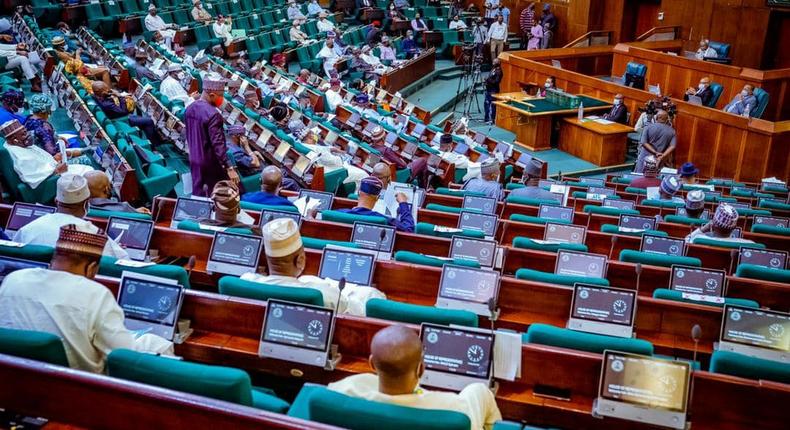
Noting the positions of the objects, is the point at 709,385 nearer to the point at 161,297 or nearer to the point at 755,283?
the point at 755,283

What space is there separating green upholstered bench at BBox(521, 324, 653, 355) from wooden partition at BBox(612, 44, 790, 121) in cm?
992

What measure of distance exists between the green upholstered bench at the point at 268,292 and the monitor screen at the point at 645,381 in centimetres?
108

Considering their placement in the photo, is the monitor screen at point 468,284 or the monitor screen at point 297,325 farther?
the monitor screen at point 468,284

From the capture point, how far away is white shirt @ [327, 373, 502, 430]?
188 centimetres

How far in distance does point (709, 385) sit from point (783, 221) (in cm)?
412

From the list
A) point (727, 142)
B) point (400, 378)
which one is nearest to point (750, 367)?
point (400, 378)

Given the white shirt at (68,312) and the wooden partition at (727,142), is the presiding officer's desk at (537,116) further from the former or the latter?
the white shirt at (68,312)

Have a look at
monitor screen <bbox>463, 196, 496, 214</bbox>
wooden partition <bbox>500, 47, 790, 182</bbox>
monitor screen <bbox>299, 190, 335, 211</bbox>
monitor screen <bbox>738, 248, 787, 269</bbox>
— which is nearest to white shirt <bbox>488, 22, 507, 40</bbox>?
wooden partition <bbox>500, 47, 790, 182</bbox>

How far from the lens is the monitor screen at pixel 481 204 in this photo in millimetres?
5586

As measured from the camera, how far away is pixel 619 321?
3.04 metres

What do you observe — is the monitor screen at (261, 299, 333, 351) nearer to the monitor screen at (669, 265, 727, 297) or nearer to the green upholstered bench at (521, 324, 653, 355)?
the green upholstered bench at (521, 324, 653, 355)

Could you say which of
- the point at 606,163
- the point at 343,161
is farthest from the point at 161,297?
the point at 606,163

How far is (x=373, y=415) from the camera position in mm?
1783

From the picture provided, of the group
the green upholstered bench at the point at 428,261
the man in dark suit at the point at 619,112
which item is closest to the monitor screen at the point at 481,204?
the green upholstered bench at the point at 428,261
